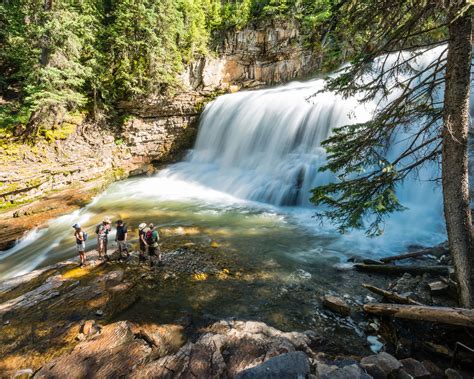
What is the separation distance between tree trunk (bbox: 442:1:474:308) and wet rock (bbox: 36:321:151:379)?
17.6 ft

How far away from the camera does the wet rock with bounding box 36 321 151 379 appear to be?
14.0ft

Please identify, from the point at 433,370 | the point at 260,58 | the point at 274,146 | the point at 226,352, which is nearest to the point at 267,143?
the point at 274,146

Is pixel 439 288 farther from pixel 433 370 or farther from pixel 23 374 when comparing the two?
pixel 23 374

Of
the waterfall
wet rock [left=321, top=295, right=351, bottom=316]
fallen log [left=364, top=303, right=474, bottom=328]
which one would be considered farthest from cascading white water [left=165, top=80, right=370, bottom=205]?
fallen log [left=364, top=303, right=474, bottom=328]

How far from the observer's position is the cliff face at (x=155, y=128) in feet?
47.1

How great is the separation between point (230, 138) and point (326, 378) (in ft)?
56.2

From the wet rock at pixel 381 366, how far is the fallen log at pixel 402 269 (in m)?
3.19

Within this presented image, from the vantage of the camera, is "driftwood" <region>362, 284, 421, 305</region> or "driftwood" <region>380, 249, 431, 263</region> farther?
"driftwood" <region>380, 249, 431, 263</region>

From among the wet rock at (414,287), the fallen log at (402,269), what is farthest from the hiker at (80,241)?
the wet rock at (414,287)

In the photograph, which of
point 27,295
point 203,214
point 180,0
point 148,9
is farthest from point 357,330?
point 180,0

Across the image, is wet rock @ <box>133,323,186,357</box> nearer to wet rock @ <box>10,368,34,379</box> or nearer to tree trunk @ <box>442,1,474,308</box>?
wet rock @ <box>10,368,34,379</box>

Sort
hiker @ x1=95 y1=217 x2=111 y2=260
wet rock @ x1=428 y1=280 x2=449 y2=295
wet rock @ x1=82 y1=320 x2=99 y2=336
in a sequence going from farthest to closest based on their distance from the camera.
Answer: hiker @ x1=95 y1=217 x2=111 y2=260 → wet rock @ x1=428 y1=280 x2=449 y2=295 → wet rock @ x1=82 y1=320 x2=99 y2=336

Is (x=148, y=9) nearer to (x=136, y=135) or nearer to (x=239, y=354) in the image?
(x=136, y=135)

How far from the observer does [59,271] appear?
7.73 meters
